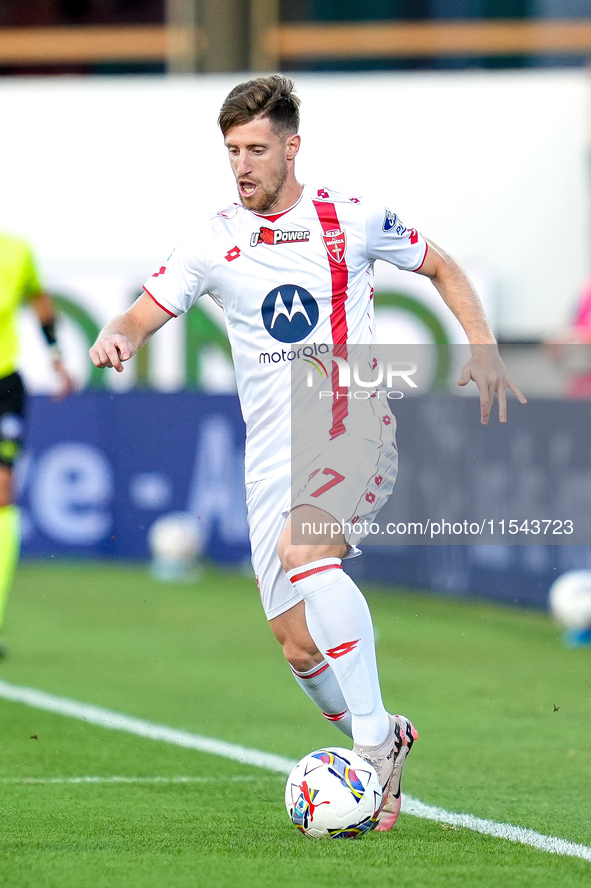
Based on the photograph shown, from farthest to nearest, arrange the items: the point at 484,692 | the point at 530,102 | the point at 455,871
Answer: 1. the point at 530,102
2. the point at 484,692
3. the point at 455,871

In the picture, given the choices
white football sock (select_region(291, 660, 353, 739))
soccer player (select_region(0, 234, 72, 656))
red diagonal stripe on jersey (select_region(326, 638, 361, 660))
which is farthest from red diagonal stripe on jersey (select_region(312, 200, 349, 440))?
soccer player (select_region(0, 234, 72, 656))

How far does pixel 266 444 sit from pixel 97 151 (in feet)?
39.9

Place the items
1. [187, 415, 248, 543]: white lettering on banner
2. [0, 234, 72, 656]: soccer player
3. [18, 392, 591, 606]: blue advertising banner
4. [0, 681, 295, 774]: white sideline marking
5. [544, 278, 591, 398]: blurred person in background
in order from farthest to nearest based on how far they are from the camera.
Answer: [187, 415, 248, 543]: white lettering on banner → [544, 278, 591, 398]: blurred person in background → [18, 392, 591, 606]: blue advertising banner → [0, 234, 72, 656]: soccer player → [0, 681, 295, 774]: white sideline marking

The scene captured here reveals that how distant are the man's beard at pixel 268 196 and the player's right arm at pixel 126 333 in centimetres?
40

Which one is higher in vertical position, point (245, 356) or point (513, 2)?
point (513, 2)

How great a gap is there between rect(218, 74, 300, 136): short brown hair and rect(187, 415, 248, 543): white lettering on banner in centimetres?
782

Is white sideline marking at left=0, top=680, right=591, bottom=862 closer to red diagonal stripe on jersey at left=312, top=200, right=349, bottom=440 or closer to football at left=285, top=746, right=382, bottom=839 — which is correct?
football at left=285, top=746, right=382, bottom=839

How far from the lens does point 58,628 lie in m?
9.40

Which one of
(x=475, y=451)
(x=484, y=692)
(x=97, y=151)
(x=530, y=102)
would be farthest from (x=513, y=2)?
(x=484, y=692)

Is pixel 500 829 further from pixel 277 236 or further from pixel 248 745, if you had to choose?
pixel 277 236

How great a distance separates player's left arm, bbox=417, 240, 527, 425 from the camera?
4512mm

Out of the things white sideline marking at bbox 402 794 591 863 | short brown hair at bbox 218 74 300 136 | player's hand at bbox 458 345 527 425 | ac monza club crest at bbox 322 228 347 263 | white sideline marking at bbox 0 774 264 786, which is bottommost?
white sideline marking at bbox 0 774 264 786

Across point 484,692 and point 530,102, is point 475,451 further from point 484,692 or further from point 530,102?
point 530,102

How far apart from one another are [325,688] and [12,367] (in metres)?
3.85
